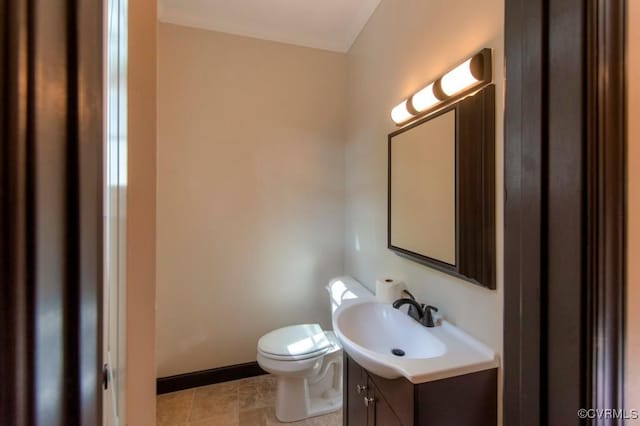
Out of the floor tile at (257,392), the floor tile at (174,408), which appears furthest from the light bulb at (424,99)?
the floor tile at (174,408)

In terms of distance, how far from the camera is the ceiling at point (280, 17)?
195cm

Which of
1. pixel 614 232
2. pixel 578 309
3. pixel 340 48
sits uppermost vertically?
pixel 340 48

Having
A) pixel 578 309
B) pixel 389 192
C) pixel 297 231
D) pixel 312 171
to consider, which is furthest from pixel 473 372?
pixel 312 171

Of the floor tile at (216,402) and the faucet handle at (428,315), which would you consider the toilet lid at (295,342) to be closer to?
the floor tile at (216,402)

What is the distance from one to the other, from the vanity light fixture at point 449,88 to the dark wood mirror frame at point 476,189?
0.04 m

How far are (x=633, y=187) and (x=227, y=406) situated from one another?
2.32 metres

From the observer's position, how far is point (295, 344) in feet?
6.05

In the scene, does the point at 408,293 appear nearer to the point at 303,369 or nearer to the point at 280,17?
the point at 303,369

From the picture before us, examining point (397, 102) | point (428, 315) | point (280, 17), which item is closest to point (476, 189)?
point (428, 315)

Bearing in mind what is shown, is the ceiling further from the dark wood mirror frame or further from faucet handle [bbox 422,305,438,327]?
faucet handle [bbox 422,305,438,327]

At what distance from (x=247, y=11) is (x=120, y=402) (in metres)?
2.27

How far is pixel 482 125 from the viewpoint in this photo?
42.4 inches

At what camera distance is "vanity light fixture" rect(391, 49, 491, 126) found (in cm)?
106

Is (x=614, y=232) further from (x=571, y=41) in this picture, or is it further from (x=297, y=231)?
(x=297, y=231)
